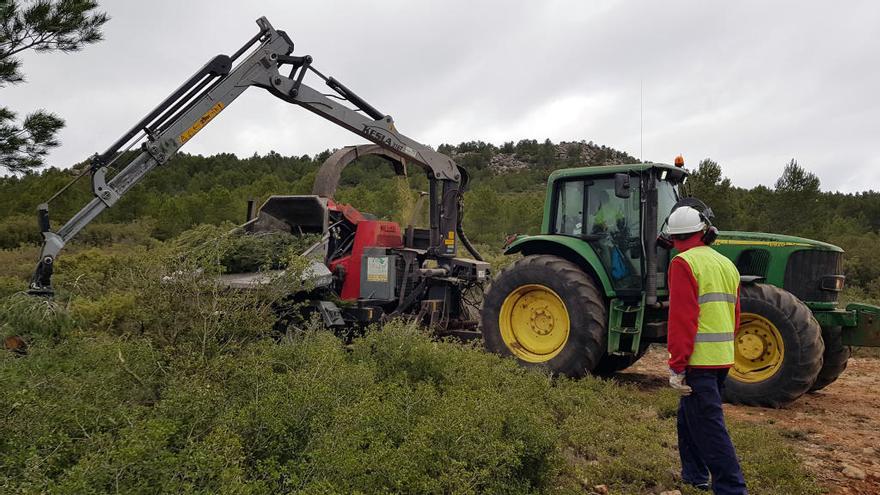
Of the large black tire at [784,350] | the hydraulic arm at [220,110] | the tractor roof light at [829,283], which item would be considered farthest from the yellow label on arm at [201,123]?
the tractor roof light at [829,283]

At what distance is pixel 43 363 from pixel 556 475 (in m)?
3.46

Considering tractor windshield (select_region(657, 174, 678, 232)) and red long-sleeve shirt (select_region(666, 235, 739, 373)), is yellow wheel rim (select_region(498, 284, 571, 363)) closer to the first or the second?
tractor windshield (select_region(657, 174, 678, 232))

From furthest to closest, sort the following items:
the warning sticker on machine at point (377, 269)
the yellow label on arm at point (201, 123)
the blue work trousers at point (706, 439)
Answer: the warning sticker on machine at point (377, 269) → the yellow label on arm at point (201, 123) → the blue work trousers at point (706, 439)

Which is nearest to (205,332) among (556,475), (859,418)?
(556,475)

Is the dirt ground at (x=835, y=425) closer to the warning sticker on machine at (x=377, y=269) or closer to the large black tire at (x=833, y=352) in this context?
the large black tire at (x=833, y=352)

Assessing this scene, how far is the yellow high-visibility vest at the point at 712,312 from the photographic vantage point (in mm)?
3436

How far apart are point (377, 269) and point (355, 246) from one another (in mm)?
477

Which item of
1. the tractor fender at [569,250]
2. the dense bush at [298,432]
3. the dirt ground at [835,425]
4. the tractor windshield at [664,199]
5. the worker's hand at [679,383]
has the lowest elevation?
the dirt ground at [835,425]

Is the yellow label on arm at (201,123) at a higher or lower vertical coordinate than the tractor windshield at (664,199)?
higher

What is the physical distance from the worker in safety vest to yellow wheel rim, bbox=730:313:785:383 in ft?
7.78

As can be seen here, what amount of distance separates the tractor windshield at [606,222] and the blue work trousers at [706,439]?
8.73ft

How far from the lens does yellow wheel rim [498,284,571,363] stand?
6.36m

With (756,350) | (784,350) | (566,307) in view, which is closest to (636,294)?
(566,307)

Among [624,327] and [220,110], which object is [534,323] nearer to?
[624,327]
